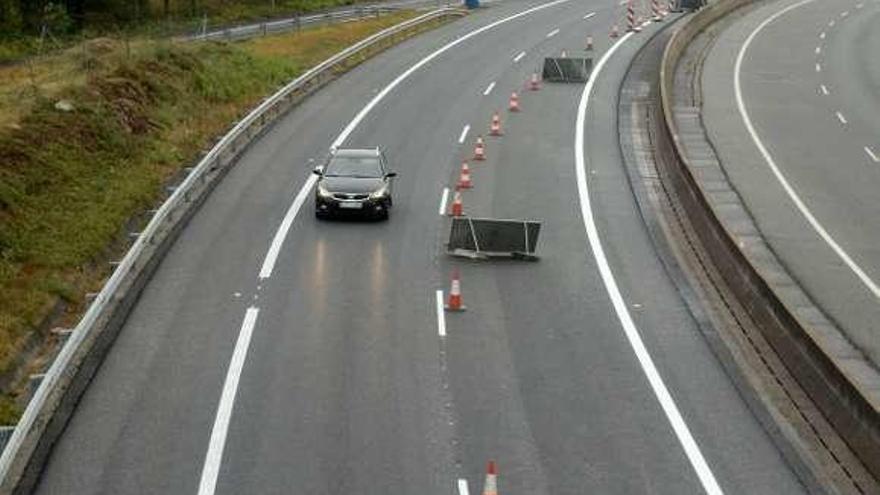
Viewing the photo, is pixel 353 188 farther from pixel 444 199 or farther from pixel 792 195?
pixel 792 195

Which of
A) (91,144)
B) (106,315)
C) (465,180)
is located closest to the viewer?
(106,315)

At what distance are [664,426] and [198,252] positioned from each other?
11843mm

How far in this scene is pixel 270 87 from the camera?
1738 inches

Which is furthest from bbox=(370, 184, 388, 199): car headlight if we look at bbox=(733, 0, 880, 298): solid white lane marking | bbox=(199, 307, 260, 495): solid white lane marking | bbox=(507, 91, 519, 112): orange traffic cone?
bbox=(507, 91, 519, 112): orange traffic cone

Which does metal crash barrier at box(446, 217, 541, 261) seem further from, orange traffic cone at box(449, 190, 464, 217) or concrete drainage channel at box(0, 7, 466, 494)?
concrete drainage channel at box(0, 7, 466, 494)

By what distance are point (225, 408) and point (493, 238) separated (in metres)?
9.75

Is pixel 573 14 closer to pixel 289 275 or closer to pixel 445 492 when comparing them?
pixel 289 275

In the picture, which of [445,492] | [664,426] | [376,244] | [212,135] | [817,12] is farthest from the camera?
[817,12]

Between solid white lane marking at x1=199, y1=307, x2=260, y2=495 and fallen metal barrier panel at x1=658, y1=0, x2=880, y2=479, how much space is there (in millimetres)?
8375

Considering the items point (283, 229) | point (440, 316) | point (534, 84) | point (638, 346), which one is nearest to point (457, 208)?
point (283, 229)

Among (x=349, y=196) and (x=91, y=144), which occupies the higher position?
(x=91, y=144)

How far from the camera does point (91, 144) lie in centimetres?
3164

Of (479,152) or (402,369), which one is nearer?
(402,369)

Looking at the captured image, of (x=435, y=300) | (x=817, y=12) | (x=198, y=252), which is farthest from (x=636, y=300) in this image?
(x=817, y=12)
